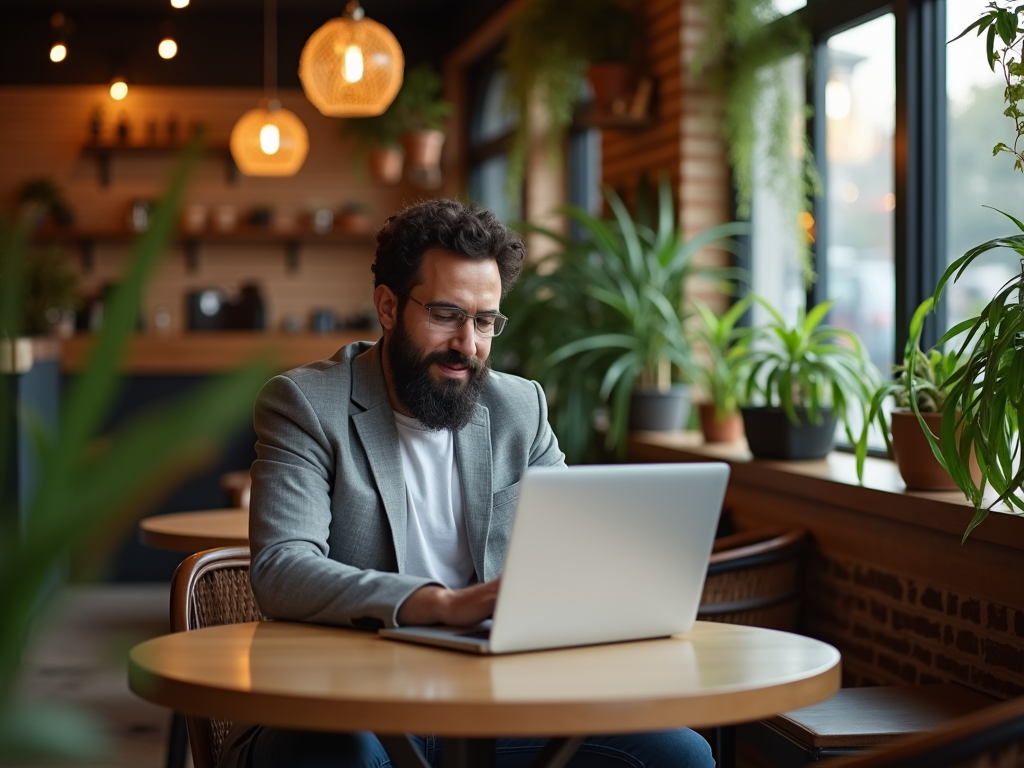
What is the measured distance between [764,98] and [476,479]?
9.12 ft

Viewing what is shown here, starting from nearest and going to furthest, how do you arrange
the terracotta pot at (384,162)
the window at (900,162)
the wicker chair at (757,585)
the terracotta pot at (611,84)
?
1. the wicker chair at (757,585)
2. the window at (900,162)
3. the terracotta pot at (611,84)
4. the terracotta pot at (384,162)

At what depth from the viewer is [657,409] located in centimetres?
466

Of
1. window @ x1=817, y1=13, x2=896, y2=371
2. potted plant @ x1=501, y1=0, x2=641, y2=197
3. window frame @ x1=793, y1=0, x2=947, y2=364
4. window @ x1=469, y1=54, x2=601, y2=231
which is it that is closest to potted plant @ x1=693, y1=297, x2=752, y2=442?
window @ x1=817, y1=13, x2=896, y2=371

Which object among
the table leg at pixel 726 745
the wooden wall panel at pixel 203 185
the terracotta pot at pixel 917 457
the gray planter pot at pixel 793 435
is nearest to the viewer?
the table leg at pixel 726 745

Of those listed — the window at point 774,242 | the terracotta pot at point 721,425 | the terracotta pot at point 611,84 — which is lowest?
the terracotta pot at point 721,425

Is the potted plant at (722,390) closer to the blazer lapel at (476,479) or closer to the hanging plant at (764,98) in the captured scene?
the hanging plant at (764,98)

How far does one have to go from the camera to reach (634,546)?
1613 mm

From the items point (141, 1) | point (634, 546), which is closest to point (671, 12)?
point (634, 546)

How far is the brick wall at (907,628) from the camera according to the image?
2.56 meters

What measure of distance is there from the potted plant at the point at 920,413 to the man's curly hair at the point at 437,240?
1.07 m

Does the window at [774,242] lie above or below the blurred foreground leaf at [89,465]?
above

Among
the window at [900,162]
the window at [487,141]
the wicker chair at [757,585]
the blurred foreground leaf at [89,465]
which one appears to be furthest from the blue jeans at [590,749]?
the window at [487,141]

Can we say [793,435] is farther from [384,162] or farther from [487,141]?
[384,162]

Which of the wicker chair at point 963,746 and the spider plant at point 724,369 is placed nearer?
the wicker chair at point 963,746
